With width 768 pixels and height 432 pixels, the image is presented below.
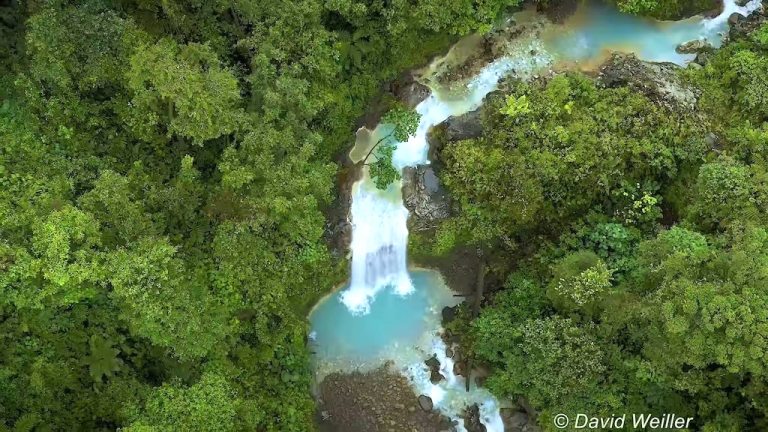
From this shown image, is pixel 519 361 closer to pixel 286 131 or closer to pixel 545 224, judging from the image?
pixel 545 224

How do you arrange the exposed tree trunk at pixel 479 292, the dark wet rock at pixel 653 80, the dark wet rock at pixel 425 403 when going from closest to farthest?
the dark wet rock at pixel 653 80, the dark wet rock at pixel 425 403, the exposed tree trunk at pixel 479 292

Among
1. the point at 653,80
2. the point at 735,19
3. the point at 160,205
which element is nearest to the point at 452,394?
the point at 160,205

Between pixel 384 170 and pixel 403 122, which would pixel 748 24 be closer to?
pixel 403 122

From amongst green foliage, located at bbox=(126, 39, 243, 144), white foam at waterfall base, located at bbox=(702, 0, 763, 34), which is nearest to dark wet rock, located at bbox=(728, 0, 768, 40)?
white foam at waterfall base, located at bbox=(702, 0, 763, 34)

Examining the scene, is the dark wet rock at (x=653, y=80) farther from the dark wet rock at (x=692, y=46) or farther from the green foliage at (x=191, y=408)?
the green foliage at (x=191, y=408)

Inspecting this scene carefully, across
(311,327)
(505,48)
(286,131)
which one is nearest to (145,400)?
(311,327)

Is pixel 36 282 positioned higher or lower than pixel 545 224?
lower

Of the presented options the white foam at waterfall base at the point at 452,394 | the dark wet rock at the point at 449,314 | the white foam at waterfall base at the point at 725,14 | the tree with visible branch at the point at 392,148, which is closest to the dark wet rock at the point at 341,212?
the tree with visible branch at the point at 392,148
